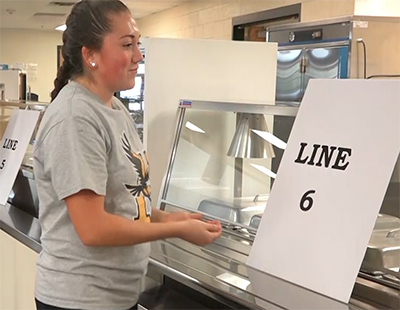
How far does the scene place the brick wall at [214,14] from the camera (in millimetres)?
4289

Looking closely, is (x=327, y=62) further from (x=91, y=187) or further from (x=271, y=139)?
(x=91, y=187)

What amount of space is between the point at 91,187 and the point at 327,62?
9.77 ft

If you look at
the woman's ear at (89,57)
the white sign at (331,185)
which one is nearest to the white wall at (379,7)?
the white sign at (331,185)

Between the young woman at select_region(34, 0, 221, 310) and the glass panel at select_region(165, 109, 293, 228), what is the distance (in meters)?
0.47

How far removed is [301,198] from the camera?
1.15m

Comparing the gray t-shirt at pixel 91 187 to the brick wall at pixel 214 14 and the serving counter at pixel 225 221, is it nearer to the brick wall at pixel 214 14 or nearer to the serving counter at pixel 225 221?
the serving counter at pixel 225 221

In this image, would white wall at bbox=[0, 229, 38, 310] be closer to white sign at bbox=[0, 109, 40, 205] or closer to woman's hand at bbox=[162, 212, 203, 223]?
white sign at bbox=[0, 109, 40, 205]

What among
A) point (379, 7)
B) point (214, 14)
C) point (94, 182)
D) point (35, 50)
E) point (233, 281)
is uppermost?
point (214, 14)

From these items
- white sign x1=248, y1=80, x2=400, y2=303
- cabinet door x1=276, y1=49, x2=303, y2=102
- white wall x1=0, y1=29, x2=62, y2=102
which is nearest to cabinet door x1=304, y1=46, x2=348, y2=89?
cabinet door x1=276, y1=49, x2=303, y2=102

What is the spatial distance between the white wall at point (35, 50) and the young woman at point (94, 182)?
370 inches

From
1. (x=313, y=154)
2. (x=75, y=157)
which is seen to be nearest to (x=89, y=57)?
(x=75, y=157)

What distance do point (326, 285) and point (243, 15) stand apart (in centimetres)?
471

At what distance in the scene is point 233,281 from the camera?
1.17m

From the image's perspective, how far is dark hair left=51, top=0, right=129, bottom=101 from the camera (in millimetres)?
1116
